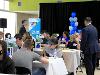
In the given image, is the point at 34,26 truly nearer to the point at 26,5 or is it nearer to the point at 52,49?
the point at 52,49

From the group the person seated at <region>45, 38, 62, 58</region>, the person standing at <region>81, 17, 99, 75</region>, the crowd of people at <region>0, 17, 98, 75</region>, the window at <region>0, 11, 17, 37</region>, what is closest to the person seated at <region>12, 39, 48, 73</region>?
the crowd of people at <region>0, 17, 98, 75</region>

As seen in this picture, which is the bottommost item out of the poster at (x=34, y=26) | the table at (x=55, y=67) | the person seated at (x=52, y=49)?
the table at (x=55, y=67)

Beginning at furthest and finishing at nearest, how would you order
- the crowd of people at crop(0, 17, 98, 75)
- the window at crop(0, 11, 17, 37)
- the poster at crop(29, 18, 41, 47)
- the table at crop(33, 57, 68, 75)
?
the window at crop(0, 11, 17, 37) < the poster at crop(29, 18, 41, 47) < the table at crop(33, 57, 68, 75) < the crowd of people at crop(0, 17, 98, 75)

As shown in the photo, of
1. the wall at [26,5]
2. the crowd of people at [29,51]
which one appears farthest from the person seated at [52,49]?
the wall at [26,5]

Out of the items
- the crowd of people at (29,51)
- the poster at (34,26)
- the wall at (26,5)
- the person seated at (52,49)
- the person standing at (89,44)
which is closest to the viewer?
the crowd of people at (29,51)

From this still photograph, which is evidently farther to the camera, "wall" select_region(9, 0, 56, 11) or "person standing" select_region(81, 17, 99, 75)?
"wall" select_region(9, 0, 56, 11)

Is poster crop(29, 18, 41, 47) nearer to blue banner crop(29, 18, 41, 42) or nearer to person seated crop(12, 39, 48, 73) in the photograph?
blue banner crop(29, 18, 41, 42)

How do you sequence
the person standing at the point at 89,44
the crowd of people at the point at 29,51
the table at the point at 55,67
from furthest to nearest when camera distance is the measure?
the person standing at the point at 89,44 → the table at the point at 55,67 → the crowd of people at the point at 29,51

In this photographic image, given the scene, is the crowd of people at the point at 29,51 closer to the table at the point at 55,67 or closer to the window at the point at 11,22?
the table at the point at 55,67

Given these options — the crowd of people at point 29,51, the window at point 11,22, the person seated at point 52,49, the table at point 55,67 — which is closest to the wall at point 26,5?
the window at point 11,22

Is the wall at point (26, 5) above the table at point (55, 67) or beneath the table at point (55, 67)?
above

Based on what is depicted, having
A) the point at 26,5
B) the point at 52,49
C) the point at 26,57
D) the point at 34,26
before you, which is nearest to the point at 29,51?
the point at 26,57

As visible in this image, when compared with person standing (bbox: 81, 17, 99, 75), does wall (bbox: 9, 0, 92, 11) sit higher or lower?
higher

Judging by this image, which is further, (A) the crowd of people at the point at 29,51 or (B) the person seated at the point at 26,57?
(B) the person seated at the point at 26,57
